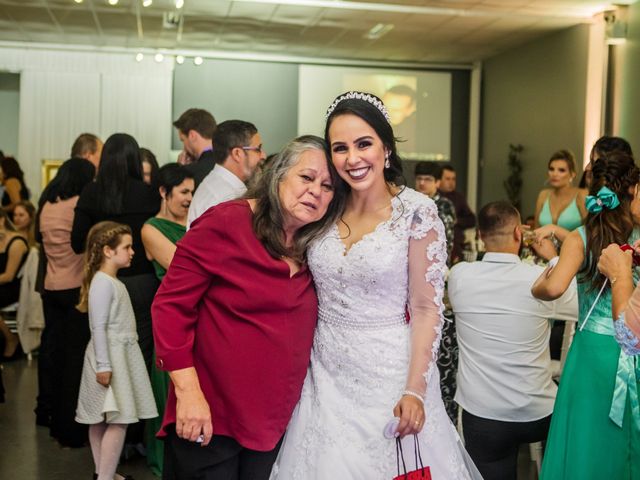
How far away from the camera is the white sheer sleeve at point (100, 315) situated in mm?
3994

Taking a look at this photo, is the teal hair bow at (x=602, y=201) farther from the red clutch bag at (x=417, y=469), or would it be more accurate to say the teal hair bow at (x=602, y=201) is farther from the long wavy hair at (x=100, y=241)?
the long wavy hair at (x=100, y=241)

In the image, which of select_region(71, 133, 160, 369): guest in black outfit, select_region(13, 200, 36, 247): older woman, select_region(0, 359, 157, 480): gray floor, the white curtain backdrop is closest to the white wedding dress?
select_region(71, 133, 160, 369): guest in black outfit

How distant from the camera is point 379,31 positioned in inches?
414

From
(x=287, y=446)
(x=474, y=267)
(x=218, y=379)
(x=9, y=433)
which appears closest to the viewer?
(x=218, y=379)

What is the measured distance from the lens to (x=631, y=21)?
9.14 metres

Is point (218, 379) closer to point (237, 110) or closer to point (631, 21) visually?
point (631, 21)

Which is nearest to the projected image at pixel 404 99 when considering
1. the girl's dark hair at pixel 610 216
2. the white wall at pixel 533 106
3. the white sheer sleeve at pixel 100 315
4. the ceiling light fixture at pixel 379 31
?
the white wall at pixel 533 106

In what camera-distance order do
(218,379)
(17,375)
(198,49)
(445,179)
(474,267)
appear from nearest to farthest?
(218,379) < (474,267) < (17,375) < (445,179) < (198,49)

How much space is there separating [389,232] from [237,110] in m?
10.1

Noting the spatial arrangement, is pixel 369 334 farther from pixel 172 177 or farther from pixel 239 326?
pixel 172 177

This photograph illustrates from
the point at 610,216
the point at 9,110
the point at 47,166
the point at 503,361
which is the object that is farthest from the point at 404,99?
the point at 610,216

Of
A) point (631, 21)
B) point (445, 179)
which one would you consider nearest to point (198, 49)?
point (445, 179)

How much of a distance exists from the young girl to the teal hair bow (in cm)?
227

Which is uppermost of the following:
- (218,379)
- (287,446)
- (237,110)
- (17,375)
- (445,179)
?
(237,110)
